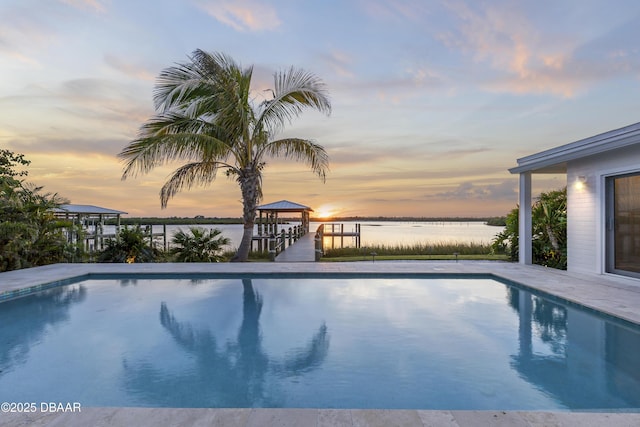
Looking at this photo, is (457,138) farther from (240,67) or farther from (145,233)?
(145,233)

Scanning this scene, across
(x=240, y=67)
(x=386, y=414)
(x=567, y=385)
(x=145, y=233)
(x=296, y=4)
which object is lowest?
(x=567, y=385)

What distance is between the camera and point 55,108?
1009 centimetres

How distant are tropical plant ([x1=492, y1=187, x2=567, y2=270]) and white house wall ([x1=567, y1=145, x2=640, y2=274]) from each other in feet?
2.19

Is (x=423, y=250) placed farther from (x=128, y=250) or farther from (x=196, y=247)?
(x=128, y=250)

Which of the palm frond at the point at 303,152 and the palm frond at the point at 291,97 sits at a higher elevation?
the palm frond at the point at 291,97

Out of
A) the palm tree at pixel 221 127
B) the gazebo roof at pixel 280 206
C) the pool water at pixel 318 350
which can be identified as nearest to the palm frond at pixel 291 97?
the palm tree at pixel 221 127

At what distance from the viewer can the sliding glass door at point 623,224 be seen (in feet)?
21.3

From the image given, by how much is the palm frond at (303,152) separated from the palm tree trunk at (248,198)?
724 millimetres

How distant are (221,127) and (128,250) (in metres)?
3.87

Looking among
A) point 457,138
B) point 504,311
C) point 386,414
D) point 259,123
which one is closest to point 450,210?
point 457,138

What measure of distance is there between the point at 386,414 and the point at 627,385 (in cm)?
223

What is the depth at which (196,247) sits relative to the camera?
33.3 ft

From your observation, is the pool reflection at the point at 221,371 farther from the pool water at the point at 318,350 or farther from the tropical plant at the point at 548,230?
the tropical plant at the point at 548,230

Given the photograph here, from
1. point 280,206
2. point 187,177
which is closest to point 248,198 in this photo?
point 187,177
